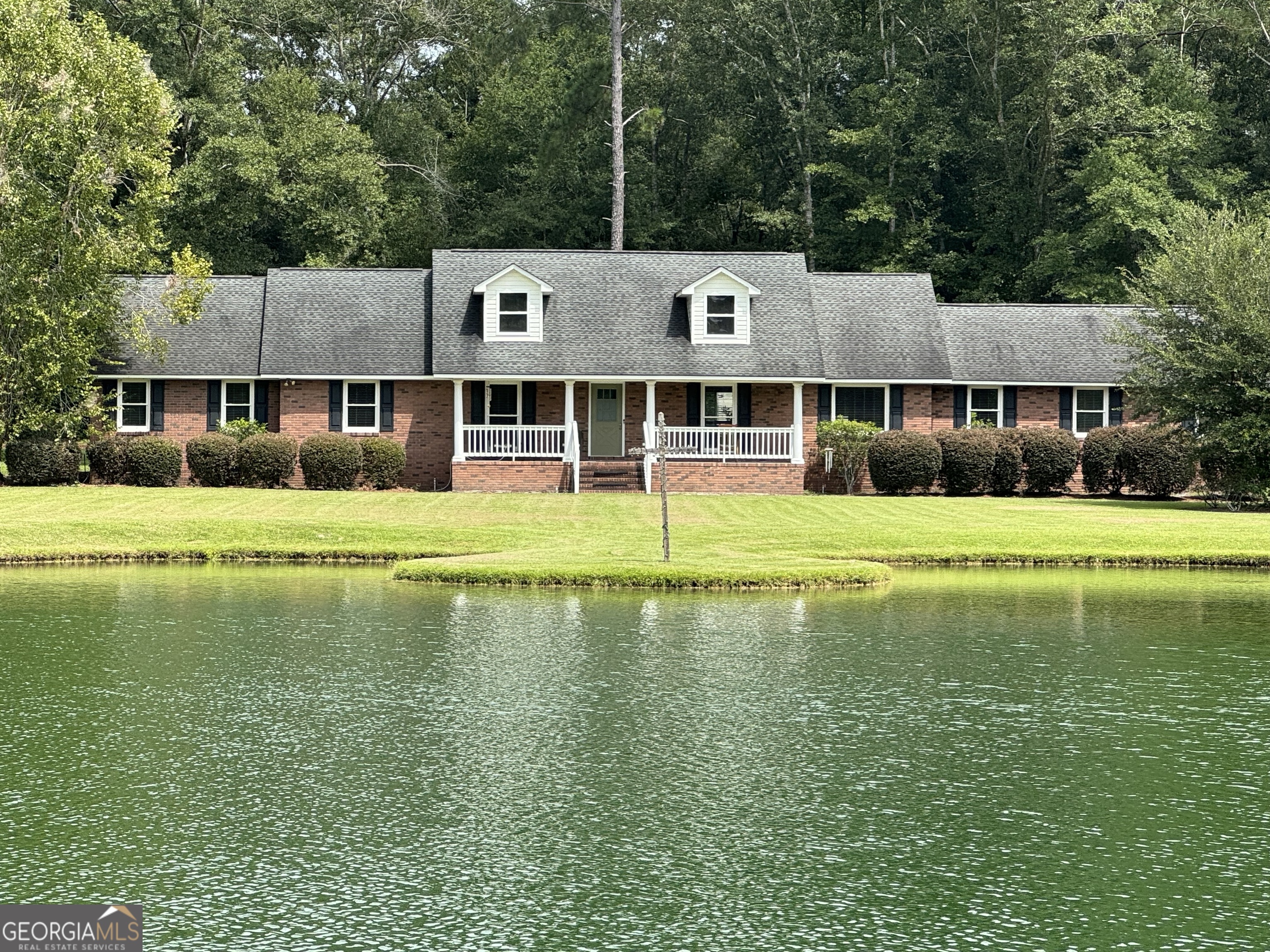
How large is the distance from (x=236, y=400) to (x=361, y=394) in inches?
127

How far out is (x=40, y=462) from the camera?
36969 mm

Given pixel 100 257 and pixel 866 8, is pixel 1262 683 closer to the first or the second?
pixel 100 257

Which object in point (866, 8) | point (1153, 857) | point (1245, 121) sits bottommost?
point (1153, 857)

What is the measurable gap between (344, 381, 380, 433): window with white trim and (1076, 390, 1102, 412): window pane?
60.4ft

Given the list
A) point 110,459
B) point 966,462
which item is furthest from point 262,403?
point 966,462

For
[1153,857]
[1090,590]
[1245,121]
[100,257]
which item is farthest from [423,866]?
[1245,121]

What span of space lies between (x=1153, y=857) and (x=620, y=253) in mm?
35738

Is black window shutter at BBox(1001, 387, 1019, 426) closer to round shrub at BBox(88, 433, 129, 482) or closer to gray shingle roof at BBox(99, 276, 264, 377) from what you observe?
gray shingle roof at BBox(99, 276, 264, 377)

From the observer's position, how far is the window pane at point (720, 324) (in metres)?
41.5

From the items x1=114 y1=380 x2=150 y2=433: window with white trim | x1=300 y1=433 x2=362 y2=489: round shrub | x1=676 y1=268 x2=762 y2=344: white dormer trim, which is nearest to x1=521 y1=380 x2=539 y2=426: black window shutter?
x1=676 y1=268 x2=762 y2=344: white dormer trim

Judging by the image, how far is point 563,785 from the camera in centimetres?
1172

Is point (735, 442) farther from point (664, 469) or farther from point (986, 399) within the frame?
point (664, 469)

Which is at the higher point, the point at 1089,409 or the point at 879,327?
the point at 879,327

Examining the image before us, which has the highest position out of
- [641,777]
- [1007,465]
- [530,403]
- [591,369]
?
[591,369]
